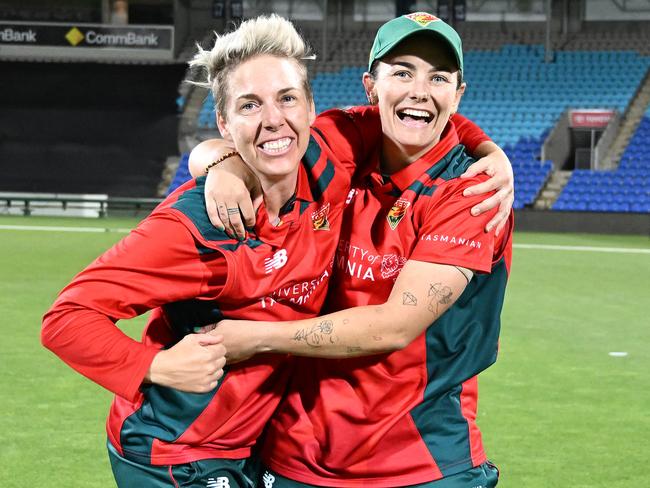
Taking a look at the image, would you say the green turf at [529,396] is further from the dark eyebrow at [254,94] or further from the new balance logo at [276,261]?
the dark eyebrow at [254,94]

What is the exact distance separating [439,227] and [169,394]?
0.96 m

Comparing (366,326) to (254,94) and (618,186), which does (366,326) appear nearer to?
(254,94)

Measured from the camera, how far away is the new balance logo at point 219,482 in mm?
2918

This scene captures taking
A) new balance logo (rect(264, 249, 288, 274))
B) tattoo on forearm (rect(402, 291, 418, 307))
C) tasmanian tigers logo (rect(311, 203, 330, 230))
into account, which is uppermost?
tasmanian tigers logo (rect(311, 203, 330, 230))

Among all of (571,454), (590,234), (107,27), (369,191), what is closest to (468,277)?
(369,191)

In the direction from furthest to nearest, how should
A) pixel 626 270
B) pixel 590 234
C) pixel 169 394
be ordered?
pixel 590 234, pixel 626 270, pixel 169 394

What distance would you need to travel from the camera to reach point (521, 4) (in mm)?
37469

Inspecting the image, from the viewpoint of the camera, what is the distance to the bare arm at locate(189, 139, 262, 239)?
283 centimetres

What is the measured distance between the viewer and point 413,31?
Result: 10.4 ft

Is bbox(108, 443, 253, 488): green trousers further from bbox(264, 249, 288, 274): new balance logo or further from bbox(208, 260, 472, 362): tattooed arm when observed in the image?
bbox(264, 249, 288, 274): new balance logo

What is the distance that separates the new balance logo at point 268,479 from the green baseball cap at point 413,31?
1439 millimetres

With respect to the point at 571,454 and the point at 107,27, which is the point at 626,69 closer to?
the point at 107,27

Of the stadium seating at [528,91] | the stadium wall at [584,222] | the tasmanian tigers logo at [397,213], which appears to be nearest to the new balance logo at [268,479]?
the tasmanian tigers logo at [397,213]

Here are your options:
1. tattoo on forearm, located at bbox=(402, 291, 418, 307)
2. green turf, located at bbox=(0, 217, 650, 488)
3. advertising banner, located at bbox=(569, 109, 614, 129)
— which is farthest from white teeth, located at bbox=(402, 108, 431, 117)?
advertising banner, located at bbox=(569, 109, 614, 129)
